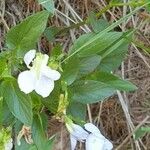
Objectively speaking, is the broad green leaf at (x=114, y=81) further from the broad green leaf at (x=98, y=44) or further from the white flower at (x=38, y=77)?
the white flower at (x=38, y=77)

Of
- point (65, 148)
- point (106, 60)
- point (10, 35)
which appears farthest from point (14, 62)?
point (65, 148)

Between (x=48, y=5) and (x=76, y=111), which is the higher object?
(x=48, y=5)

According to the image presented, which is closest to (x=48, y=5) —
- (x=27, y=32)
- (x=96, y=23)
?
(x=27, y=32)

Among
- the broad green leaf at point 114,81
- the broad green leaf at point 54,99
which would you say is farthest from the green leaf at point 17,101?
the broad green leaf at point 114,81

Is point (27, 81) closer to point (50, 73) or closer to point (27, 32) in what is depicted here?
point (50, 73)

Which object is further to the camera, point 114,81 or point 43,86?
point 114,81

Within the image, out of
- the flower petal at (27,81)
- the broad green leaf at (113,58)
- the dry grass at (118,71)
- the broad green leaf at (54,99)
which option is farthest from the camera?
the dry grass at (118,71)
